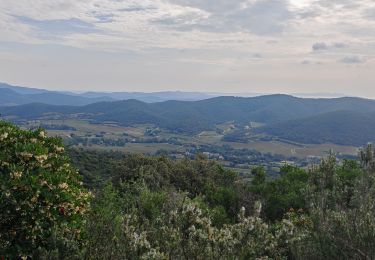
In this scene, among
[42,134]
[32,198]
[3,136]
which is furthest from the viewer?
[42,134]

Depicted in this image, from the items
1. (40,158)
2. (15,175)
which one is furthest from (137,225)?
(40,158)

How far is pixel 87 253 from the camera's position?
8258mm

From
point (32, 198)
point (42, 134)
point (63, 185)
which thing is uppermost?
point (42, 134)

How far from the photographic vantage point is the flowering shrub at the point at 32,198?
30.3 ft

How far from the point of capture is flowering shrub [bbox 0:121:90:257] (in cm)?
925

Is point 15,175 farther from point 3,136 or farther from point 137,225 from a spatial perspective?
point 137,225

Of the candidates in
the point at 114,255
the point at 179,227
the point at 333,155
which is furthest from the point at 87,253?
the point at 333,155

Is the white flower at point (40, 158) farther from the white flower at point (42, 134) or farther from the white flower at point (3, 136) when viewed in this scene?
the white flower at point (42, 134)

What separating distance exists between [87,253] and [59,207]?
2143 mm

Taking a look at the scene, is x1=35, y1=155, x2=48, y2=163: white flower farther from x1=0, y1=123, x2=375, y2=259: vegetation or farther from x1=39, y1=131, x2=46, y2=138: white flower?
x1=39, y1=131, x2=46, y2=138: white flower

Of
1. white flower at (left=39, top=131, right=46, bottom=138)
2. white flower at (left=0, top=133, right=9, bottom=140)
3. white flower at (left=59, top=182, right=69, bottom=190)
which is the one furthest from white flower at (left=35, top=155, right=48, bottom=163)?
white flower at (left=39, top=131, right=46, bottom=138)

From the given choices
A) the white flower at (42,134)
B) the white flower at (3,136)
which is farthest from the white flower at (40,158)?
the white flower at (42,134)

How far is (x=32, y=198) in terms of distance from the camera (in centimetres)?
941

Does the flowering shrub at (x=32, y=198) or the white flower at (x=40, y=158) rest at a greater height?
the white flower at (x=40, y=158)
